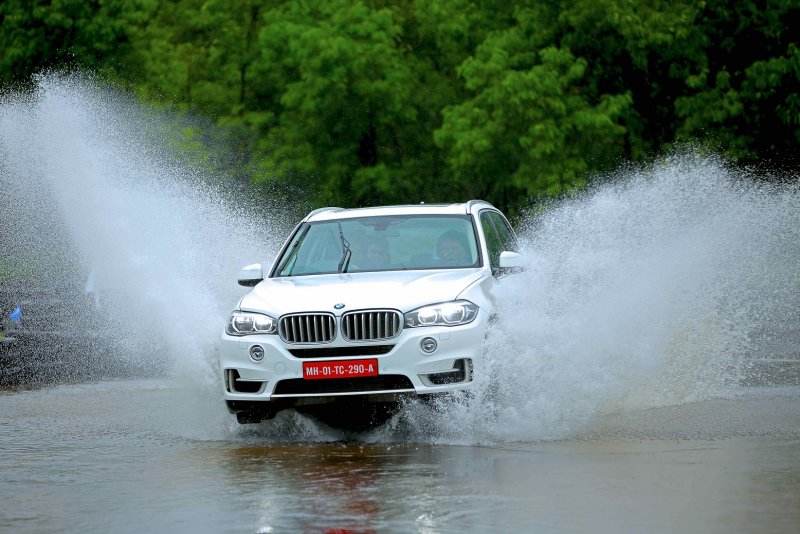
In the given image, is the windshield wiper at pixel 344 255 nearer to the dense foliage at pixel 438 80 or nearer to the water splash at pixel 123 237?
the water splash at pixel 123 237

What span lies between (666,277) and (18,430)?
585cm

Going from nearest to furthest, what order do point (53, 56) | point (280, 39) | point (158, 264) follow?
1. point (158, 264)
2. point (280, 39)
3. point (53, 56)

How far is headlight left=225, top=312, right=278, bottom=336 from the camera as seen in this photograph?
11.6 meters

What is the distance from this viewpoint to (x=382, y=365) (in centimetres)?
1131

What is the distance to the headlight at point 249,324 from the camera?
11.6 meters

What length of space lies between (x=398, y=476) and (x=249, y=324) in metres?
2.64

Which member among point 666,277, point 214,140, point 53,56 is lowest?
point 666,277

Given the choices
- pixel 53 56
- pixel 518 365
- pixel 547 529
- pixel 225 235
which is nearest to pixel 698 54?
pixel 53 56

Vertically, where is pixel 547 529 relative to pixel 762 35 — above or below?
below

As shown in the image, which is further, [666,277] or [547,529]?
[666,277]

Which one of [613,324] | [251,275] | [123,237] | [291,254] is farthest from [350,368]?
[123,237]

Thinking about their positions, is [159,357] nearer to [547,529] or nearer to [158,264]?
[158,264]

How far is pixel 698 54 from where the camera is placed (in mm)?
43969

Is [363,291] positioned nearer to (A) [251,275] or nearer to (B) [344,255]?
(B) [344,255]
